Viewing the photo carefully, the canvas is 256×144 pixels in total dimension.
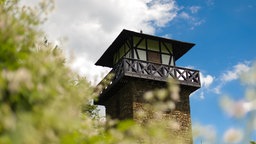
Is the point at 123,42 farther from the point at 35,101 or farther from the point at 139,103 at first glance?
the point at 35,101

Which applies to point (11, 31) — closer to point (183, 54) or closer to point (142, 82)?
point (142, 82)

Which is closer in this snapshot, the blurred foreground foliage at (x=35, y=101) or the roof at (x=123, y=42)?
the blurred foreground foliage at (x=35, y=101)

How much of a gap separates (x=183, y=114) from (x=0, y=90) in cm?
1868

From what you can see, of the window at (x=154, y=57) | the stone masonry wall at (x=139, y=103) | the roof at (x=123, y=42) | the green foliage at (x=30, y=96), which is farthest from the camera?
the window at (x=154, y=57)

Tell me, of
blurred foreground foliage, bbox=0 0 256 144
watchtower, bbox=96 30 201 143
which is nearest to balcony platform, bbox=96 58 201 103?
watchtower, bbox=96 30 201 143

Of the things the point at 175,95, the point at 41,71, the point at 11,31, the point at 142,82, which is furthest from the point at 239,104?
the point at 142,82

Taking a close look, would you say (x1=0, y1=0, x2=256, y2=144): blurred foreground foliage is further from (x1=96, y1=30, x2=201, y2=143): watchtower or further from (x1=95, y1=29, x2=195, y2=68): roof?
(x1=95, y1=29, x2=195, y2=68): roof

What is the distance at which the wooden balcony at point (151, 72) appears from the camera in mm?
19938

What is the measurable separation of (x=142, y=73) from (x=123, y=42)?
3.07 m

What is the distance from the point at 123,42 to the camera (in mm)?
22328

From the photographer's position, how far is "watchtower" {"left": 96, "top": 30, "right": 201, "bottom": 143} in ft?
65.3

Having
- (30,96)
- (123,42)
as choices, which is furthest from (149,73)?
(30,96)

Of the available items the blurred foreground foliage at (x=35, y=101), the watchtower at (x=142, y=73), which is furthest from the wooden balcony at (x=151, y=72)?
the blurred foreground foliage at (x=35, y=101)

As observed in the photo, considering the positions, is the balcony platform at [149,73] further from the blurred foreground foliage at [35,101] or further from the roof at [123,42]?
the blurred foreground foliage at [35,101]
